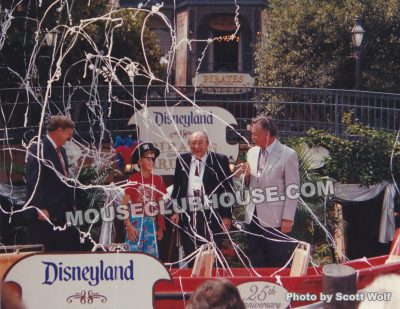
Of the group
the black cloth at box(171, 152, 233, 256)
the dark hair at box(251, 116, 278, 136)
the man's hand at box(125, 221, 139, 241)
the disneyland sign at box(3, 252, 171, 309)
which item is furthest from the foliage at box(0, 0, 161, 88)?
the disneyland sign at box(3, 252, 171, 309)

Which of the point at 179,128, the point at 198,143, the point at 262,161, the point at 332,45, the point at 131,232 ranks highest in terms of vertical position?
the point at 332,45

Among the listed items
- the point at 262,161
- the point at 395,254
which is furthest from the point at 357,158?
the point at 395,254

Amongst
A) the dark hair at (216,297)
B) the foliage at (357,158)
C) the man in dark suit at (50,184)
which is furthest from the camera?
the foliage at (357,158)

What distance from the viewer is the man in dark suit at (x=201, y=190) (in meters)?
6.82

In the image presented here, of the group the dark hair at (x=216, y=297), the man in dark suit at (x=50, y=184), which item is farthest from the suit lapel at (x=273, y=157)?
the dark hair at (x=216, y=297)

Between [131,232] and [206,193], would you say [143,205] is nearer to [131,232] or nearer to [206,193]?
[131,232]

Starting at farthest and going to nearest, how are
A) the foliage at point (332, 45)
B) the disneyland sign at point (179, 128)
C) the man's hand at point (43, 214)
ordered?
the foliage at point (332, 45), the disneyland sign at point (179, 128), the man's hand at point (43, 214)

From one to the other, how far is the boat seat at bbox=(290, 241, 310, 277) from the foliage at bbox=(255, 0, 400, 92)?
31.5ft

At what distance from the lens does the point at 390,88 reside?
1524 cm

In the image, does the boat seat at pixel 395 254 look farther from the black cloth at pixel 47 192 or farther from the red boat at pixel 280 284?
the black cloth at pixel 47 192

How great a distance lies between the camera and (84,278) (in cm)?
532

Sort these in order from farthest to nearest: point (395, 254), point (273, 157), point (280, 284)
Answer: point (273, 157) → point (395, 254) → point (280, 284)

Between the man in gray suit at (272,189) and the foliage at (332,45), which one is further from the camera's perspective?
the foliage at (332,45)

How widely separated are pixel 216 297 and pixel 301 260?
2.59 metres
